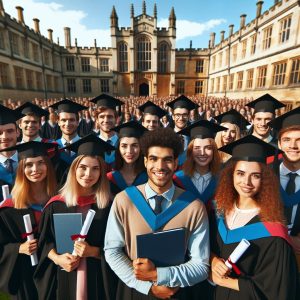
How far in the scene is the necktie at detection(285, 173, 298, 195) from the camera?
90.3 inches

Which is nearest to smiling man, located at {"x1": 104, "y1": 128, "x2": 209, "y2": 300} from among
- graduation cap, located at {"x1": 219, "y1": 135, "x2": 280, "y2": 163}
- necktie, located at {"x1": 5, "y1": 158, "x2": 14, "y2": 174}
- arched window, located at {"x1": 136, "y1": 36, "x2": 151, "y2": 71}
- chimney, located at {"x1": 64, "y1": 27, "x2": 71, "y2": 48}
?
graduation cap, located at {"x1": 219, "y1": 135, "x2": 280, "y2": 163}

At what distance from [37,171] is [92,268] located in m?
1.15

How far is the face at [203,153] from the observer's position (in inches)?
103

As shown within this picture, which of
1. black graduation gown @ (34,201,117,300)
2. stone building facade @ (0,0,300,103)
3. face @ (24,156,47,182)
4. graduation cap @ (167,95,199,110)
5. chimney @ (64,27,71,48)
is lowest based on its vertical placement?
black graduation gown @ (34,201,117,300)

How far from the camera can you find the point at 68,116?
3982 millimetres

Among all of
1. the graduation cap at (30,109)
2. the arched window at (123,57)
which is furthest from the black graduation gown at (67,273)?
the arched window at (123,57)

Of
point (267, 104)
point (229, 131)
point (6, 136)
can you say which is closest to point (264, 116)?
point (267, 104)

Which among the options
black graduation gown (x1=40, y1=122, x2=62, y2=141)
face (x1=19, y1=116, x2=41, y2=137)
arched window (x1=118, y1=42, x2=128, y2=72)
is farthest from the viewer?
arched window (x1=118, y1=42, x2=128, y2=72)

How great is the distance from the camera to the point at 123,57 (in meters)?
33.3

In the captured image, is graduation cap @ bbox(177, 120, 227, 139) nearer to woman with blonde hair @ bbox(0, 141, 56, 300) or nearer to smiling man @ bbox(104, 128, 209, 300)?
smiling man @ bbox(104, 128, 209, 300)

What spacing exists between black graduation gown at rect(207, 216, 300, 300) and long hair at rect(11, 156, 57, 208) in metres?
1.83

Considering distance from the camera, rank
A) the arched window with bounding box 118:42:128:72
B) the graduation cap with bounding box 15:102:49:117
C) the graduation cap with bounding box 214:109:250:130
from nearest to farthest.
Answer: the graduation cap with bounding box 214:109:250:130 < the graduation cap with bounding box 15:102:49:117 < the arched window with bounding box 118:42:128:72

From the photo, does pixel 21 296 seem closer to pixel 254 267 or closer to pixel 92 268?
pixel 92 268

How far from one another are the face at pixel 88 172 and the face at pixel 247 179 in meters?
1.30
